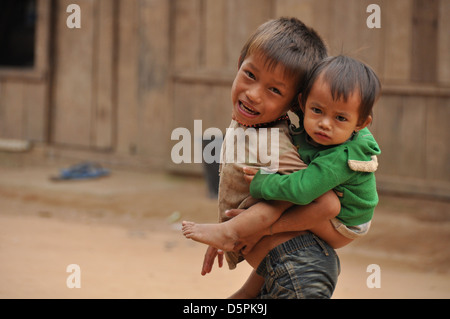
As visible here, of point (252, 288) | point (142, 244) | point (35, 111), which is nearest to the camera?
point (252, 288)

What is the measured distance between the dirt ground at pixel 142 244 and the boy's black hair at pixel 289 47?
2464 millimetres

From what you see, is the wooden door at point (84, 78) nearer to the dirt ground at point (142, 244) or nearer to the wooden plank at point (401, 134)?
the dirt ground at point (142, 244)

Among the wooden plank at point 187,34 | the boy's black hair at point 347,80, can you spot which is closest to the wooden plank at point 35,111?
the wooden plank at point 187,34

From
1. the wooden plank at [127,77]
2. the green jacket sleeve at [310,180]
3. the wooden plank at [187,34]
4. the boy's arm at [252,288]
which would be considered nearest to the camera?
the green jacket sleeve at [310,180]

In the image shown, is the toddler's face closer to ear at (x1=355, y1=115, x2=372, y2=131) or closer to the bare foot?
ear at (x1=355, y1=115, x2=372, y2=131)

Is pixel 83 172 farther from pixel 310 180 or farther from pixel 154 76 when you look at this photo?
pixel 310 180

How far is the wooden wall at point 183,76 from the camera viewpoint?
6938mm

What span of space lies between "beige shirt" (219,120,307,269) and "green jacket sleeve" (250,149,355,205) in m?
0.06

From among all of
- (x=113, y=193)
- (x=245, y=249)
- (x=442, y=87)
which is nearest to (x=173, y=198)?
(x=113, y=193)

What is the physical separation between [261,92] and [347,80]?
0.29 metres

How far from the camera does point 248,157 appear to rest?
Result: 2.28 metres

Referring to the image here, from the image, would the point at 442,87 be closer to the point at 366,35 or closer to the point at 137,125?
the point at 366,35

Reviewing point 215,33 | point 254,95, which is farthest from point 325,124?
point 215,33

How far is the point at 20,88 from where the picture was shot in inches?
387
